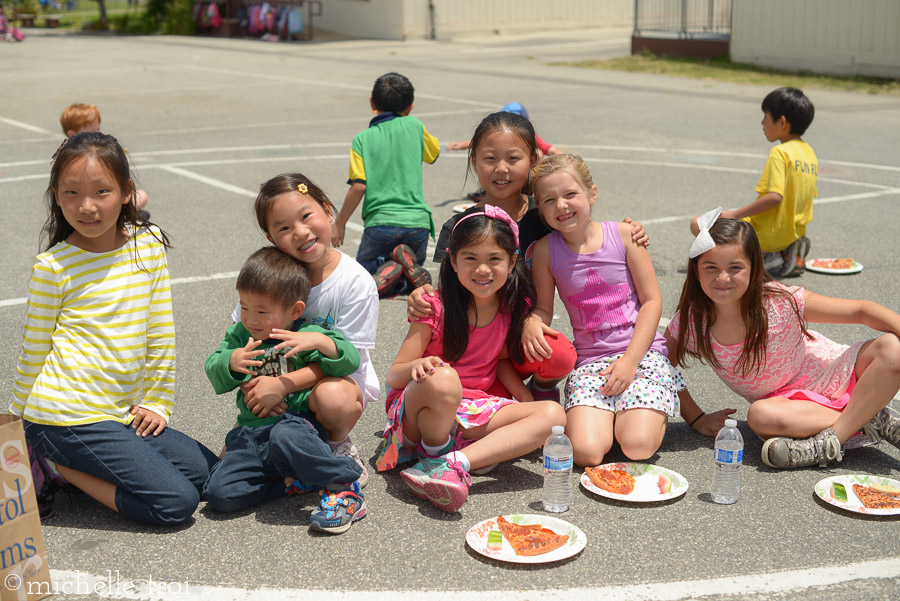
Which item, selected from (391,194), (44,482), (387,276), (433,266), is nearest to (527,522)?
(44,482)

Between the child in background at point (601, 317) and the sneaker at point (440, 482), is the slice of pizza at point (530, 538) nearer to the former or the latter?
the sneaker at point (440, 482)

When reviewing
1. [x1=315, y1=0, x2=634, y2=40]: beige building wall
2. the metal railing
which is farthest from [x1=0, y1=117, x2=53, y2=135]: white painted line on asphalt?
[x1=315, y1=0, x2=634, y2=40]: beige building wall

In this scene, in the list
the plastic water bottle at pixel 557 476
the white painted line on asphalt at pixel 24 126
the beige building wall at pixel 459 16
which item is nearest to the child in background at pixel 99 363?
the plastic water bottle at pixel 557 476

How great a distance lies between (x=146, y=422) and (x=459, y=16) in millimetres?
31610

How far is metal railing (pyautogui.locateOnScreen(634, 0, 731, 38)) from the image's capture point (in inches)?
1009

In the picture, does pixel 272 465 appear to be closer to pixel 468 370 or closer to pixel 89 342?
pixel 89 342

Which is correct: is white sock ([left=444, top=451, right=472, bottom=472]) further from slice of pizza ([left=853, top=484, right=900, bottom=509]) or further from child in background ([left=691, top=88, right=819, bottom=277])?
child in background ([left=691, top=88, right=819, bottom=277])

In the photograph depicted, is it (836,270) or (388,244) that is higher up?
(388,244)

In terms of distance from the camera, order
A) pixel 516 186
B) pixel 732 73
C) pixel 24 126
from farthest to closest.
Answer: pixel 732 73 < pixel 24 126 < pixel 516 186

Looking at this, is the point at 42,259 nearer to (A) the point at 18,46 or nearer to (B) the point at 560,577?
(B) the point at 560,577

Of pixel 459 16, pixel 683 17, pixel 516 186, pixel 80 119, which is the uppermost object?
pixel 459 16

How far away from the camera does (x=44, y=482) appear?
3.74 m

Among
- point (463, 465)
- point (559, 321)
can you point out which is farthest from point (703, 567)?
point (559, 321)

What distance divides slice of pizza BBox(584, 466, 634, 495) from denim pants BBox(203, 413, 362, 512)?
3.17 feet
